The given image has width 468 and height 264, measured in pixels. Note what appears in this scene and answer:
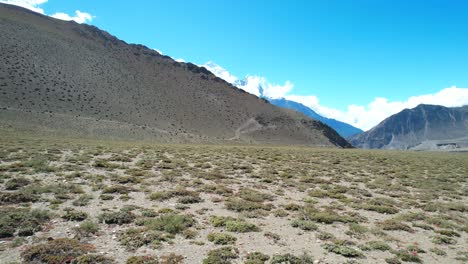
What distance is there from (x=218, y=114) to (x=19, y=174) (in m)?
128

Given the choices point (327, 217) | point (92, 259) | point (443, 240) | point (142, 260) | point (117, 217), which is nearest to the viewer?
point (92, 259)

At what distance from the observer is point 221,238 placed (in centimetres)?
1057

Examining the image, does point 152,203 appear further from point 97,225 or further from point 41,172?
point 41,172

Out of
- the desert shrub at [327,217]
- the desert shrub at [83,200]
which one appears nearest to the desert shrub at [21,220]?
the desert shrub at [83,200]

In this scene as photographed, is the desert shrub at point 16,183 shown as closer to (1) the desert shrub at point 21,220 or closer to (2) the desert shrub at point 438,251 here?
(1) the desert shrub at point 21,220

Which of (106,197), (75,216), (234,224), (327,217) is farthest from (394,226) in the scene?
(106,197)

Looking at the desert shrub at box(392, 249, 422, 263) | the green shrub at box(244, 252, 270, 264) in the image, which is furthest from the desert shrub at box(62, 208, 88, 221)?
the desert shrub at box(392, 249, 422, 263)

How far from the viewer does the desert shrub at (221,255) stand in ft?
28.9

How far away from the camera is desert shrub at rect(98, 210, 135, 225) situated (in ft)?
38.9

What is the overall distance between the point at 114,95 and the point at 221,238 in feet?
396

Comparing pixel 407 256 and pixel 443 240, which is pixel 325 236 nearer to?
pixel 407 256

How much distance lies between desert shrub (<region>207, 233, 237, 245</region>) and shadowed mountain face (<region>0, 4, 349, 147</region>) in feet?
244

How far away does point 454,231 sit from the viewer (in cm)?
1308

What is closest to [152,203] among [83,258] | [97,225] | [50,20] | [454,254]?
[97,225]
